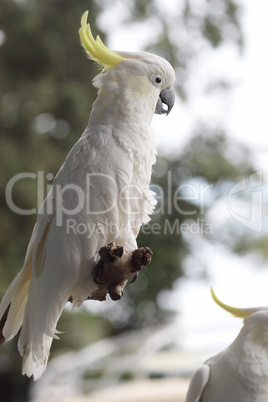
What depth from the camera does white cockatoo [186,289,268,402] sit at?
4.40 ft

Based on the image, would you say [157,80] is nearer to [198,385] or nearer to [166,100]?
[166,100]

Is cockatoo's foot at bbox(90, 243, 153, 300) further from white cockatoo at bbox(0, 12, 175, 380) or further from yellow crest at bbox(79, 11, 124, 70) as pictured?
yellow crest at bbox(79, 11, 124, 70)

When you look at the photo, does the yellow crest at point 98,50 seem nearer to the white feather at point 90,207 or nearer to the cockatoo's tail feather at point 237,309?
the white feather at point 90,207

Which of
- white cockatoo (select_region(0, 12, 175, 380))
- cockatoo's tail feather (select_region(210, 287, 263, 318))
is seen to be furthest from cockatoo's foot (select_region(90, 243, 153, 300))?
cockatoo's tail feather (select_region(210, 287, 263, 318))

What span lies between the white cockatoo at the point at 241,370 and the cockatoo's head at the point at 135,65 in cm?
Answer: 57

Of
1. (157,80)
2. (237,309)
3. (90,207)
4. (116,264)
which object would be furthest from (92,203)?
(237,309)

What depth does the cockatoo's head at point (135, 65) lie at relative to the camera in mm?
1233

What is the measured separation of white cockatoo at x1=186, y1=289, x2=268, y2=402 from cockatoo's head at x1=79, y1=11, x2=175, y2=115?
1.86ft

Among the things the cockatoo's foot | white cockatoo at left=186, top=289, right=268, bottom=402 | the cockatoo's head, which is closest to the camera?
the cockatoo's foot

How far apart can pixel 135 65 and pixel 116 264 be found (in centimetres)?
47

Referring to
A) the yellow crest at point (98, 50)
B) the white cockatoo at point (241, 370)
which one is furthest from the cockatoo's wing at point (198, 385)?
the yellow crest at point (98, 50)

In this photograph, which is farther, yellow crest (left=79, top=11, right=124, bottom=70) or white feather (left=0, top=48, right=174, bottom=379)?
yellow crest (left=79, top=11, right=124, bottom=70)

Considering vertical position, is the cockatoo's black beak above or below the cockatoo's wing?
above

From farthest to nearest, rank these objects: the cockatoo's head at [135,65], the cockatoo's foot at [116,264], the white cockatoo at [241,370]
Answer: the white cockatoo at [241,370], the cockatoo's head at [135,65], the cockatoo's foot at [116,264]
